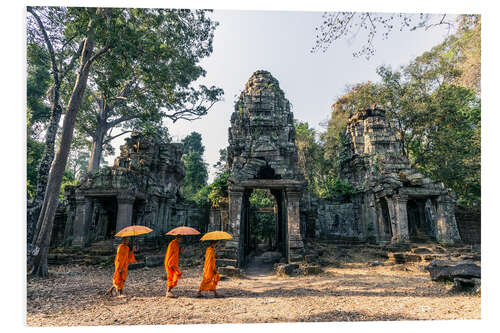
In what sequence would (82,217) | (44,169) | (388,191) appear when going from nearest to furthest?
(44,169) → (82,217) → (388,191)

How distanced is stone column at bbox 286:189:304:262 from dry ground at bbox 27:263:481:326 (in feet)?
3.21

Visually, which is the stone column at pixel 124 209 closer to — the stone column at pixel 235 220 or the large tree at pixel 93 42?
the large tree at pixel 93 42

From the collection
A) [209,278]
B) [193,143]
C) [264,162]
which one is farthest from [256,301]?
[193,143]

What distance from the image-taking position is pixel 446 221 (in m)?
10.3

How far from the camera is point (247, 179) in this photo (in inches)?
335

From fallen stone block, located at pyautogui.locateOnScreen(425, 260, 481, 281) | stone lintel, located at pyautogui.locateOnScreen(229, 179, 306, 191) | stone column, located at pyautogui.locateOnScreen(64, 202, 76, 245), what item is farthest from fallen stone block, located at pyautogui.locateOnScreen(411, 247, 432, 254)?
stone column, located at pyautogui.locateOnScreen(64, 202, 76, 245)

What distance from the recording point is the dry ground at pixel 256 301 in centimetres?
399

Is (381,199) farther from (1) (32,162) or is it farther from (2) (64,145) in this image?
(1) (32,162)

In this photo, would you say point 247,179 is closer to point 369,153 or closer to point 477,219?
point 369,153

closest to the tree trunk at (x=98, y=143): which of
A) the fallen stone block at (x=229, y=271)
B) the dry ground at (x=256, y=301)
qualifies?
the dry ground at (x=256, y=301)

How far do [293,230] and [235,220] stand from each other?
6.04 feet

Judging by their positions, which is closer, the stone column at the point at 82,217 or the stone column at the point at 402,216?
the stone column at the point at 82,217

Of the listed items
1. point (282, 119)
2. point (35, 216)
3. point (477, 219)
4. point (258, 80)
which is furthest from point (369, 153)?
point (35, 216)

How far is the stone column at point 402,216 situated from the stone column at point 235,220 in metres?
6.46
